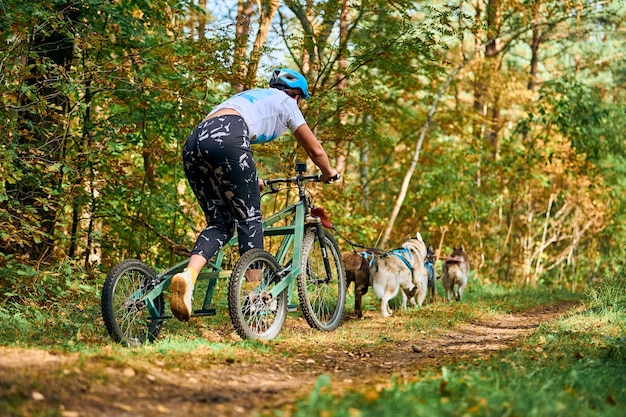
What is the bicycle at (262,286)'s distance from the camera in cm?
505

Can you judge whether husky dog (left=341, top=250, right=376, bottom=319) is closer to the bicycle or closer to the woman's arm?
the bicycle

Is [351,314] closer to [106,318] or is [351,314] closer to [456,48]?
[106,318]

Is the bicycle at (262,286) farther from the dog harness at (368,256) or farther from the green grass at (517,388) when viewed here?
the green grass at (517,388)

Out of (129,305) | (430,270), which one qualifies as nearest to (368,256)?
(430,270)

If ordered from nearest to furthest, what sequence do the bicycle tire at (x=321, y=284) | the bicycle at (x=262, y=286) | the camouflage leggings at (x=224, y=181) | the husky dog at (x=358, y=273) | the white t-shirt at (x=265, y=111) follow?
the bicycle at (x=262, y=286)
the camouflage leggings at (x=224, y=181)
the white t-shirt at (x=265, y=111)
the bicycle tire at (x=321, y=284)
the husky dog at (x=358, y=273)

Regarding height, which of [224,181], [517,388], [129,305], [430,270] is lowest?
Result: [517,388]

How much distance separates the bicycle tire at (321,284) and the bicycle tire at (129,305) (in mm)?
1405

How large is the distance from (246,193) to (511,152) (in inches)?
450

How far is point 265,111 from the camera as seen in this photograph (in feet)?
17.9

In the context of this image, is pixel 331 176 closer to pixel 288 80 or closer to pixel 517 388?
pixel 288 80

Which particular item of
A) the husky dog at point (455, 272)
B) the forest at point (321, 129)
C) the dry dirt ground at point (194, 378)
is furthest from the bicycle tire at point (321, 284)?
the husky dog at point (455, 272)

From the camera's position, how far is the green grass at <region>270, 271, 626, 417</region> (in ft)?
9.55

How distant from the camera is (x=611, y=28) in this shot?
20109mm

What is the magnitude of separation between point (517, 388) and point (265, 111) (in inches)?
116
